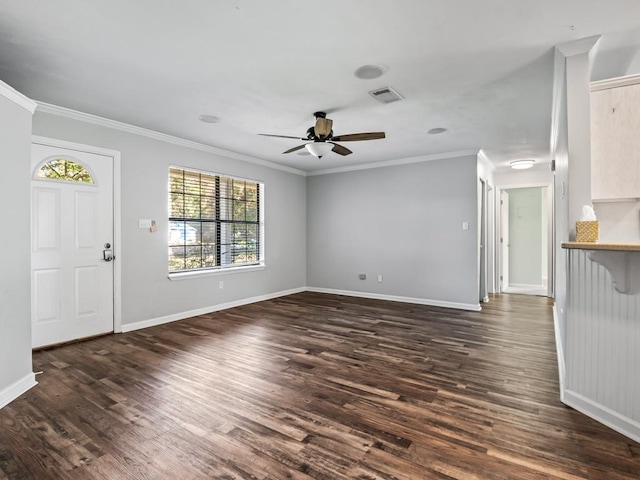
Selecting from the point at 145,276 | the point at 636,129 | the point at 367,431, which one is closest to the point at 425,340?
the point at 367,431

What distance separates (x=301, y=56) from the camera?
2.56 metres

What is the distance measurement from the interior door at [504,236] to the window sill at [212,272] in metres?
5.13

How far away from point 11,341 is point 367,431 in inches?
105

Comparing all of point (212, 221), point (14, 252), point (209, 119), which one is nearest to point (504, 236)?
point (212, 221)

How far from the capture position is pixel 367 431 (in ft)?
6.61

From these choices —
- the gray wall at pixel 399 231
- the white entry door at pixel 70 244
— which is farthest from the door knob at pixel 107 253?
the gray wall at pixel 399 231

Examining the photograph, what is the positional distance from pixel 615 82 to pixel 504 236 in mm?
5657

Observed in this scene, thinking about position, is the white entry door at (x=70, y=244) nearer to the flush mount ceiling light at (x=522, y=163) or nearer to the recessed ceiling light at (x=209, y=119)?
the recessed ceiling light at (x=209, y=119)

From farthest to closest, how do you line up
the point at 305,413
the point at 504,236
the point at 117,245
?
the point at 504,236
the point at 117,245
the point at 305,413

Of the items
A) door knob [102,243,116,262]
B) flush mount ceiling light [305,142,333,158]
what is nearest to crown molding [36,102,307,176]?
door knob [102,243,116,262]

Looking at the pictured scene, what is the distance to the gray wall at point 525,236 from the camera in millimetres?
7625

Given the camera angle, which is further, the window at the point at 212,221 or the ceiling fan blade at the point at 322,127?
the window at the point at 212,221

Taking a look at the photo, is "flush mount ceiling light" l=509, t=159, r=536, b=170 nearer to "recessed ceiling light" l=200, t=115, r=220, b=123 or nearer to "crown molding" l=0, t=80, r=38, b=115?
"recessed ceiling light" l=200, t=115, r=220, b=123

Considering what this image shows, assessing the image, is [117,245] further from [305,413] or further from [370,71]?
[370,71]
